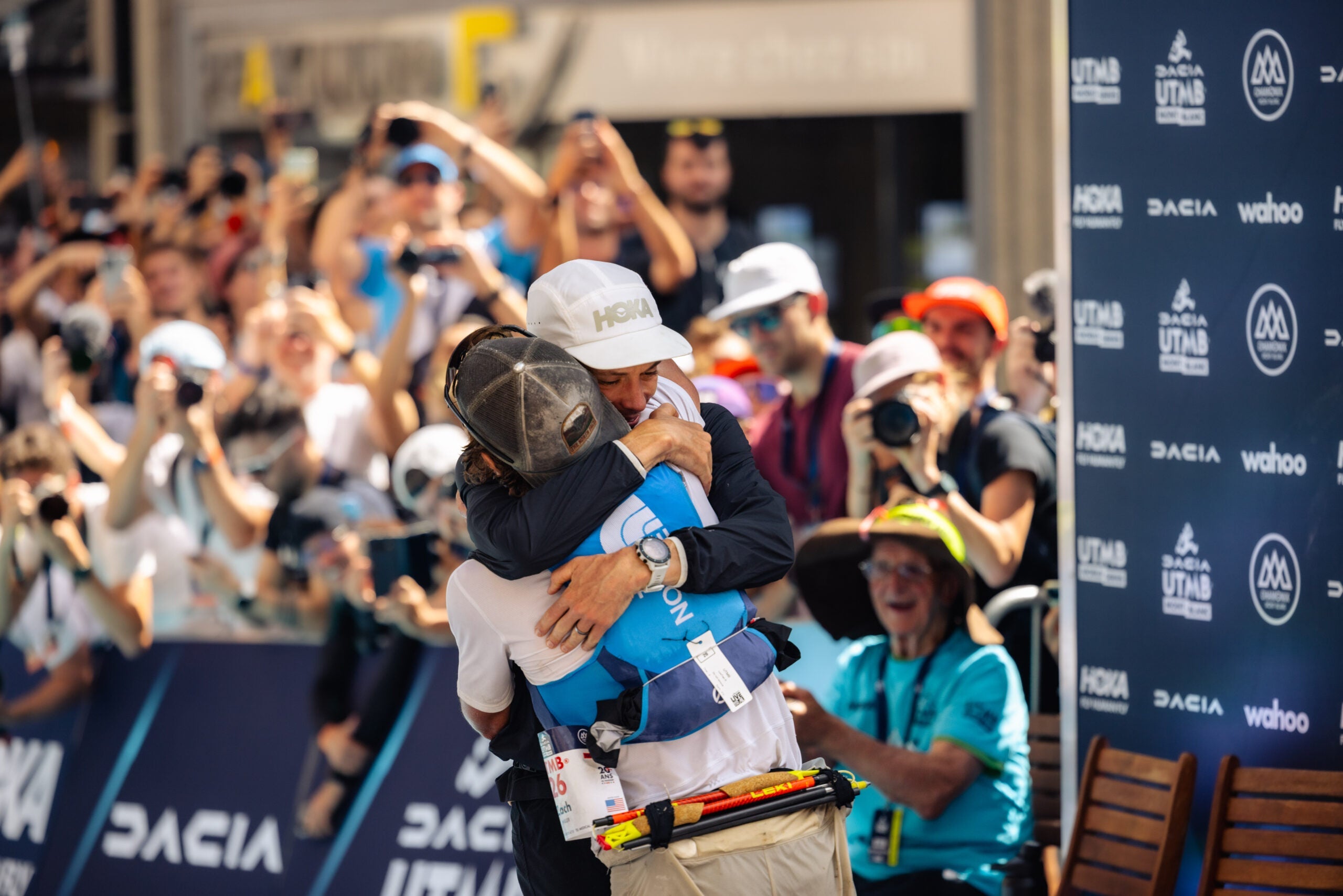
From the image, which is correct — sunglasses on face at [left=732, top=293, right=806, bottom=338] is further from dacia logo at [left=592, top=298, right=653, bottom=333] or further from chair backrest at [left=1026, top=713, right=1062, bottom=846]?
dacia logo at [left=592, top=298, right=653, bottom=333]

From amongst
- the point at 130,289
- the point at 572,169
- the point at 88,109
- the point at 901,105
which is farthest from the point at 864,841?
the point at 88,109

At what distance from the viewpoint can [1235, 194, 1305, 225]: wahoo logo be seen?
3.74 m

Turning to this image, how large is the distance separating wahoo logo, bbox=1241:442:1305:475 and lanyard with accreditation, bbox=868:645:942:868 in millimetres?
1053

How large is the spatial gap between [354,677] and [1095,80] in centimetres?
301

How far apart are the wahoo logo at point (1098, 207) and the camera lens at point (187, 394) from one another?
11.0 feet

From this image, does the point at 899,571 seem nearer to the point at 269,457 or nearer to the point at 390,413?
the point at 390,413

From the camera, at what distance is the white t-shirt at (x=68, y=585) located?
610 centimetres

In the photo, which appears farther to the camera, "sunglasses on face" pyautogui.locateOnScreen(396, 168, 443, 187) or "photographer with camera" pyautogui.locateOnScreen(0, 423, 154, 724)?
"sunglasses on face" pyautogui.locateOnScreen(396, 168, 443, 187)

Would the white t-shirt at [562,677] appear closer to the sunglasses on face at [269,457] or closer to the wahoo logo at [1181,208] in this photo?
the wahoo logo at [1181,208]

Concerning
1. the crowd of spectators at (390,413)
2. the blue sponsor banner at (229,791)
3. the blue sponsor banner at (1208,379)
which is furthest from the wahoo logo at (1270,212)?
the blue sponsor banner at (229,791)

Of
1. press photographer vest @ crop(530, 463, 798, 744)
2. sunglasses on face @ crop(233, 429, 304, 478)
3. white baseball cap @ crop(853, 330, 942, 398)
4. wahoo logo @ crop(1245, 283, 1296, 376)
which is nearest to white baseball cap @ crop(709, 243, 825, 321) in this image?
white baseball cap @ crop(853, 330, 942, 398)

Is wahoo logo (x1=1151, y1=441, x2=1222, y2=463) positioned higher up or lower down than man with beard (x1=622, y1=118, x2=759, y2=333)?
lower down

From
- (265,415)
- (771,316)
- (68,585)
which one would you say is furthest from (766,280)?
(68,585)

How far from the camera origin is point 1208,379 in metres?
3.98
